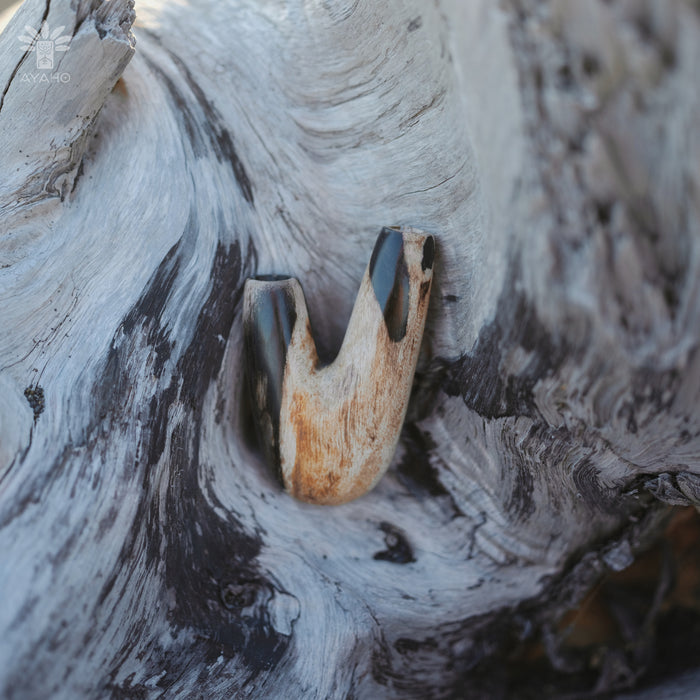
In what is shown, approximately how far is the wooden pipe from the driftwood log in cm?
7

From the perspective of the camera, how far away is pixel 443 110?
0.85m

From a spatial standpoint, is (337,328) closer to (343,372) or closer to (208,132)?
(343,372)

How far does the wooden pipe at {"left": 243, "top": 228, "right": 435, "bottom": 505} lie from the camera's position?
0.86m

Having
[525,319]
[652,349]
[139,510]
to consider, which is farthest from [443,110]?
[139,510]

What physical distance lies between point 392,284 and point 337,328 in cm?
21

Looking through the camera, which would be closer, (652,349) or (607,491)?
(652,349)

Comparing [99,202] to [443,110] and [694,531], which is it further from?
[694,531]

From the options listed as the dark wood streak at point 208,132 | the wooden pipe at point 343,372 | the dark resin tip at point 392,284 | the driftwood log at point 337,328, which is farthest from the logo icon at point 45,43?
the dark resin tip at point 392,284

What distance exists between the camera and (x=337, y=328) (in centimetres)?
104

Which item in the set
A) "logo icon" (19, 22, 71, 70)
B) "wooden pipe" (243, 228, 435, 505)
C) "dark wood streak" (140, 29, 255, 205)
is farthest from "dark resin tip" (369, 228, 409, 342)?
"logo icon" (19, 22, 71, 70)

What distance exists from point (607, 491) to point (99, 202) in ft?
3.14

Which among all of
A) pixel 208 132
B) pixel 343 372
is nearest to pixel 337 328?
pixel 343 372

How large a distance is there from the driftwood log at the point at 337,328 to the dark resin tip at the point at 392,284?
0.09 meters

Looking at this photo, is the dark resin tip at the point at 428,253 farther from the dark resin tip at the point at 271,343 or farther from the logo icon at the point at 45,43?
the logo icon at the point at 45,43
